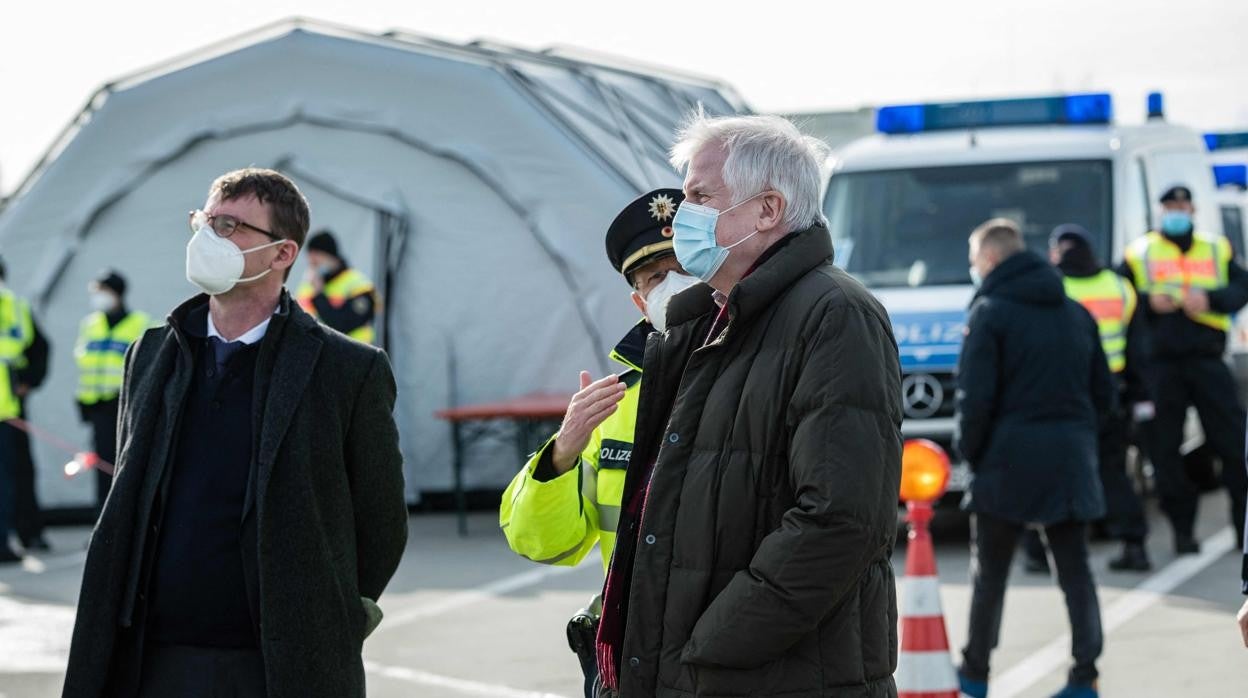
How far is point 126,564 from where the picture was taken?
369 cm

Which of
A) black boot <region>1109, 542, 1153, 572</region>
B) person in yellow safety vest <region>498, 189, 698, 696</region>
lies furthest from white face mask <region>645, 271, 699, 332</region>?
black boot <region>1109, 542, 1153, 572</region>

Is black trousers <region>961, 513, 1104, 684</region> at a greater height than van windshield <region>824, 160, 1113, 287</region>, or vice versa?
van windshield <region>824, 160, 1113, 287</region>

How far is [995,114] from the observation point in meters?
11.9

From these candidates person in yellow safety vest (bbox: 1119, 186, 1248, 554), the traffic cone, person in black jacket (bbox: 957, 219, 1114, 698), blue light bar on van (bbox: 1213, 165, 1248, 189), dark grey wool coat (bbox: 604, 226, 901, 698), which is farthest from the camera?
blue light bar on van (bbox: 1213, 165, 1248, 189)

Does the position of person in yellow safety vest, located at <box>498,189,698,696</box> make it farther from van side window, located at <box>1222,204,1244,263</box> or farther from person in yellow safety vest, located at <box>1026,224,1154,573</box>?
van side window, located at <box>1222,204,1244,263</box>

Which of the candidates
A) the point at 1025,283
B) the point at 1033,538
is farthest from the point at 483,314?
the point at 1025,283

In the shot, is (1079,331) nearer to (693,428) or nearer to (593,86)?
(693,428)

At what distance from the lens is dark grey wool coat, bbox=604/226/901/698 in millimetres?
2877

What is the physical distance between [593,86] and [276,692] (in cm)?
1081

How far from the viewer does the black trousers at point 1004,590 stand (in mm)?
6352

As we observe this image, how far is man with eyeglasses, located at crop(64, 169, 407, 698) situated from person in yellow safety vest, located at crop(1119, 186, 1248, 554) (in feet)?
23.8

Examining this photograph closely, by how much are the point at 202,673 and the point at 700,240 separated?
145cm

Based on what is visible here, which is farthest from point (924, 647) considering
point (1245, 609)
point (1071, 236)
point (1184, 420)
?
point (1184, 420)

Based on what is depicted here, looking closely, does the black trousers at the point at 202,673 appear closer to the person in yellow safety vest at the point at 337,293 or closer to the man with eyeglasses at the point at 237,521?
the man with eyeglasses at the point at 237,521
